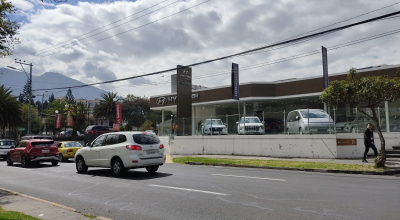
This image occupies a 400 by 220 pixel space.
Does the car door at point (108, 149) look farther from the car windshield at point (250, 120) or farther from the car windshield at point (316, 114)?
the car windshield at point (316, 114)

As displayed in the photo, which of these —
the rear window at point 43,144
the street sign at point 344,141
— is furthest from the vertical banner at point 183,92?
the street sign at point 344,141

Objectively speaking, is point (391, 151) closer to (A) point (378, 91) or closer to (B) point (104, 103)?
(A) point (378, 91)

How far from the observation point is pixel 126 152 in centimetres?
1209

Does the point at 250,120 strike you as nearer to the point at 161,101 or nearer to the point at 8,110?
the point at 161,101

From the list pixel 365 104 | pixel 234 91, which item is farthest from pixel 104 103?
pixel 365 104

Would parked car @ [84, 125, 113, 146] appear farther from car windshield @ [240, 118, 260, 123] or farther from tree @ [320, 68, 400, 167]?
tree @ [320, 68, 400, 167]

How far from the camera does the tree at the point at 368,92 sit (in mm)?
12945

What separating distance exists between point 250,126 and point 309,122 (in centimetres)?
412

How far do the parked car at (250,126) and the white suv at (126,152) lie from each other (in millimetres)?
9589

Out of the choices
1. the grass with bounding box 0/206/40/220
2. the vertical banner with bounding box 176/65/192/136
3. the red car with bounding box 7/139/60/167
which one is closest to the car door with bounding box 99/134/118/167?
the grass with bounding box 0/206/40/220

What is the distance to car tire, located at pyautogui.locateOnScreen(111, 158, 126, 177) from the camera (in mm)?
12309

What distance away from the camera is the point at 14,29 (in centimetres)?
1072

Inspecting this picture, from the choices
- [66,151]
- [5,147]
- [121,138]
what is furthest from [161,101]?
[121,138]

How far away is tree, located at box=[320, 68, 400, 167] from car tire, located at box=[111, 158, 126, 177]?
9.17 m
